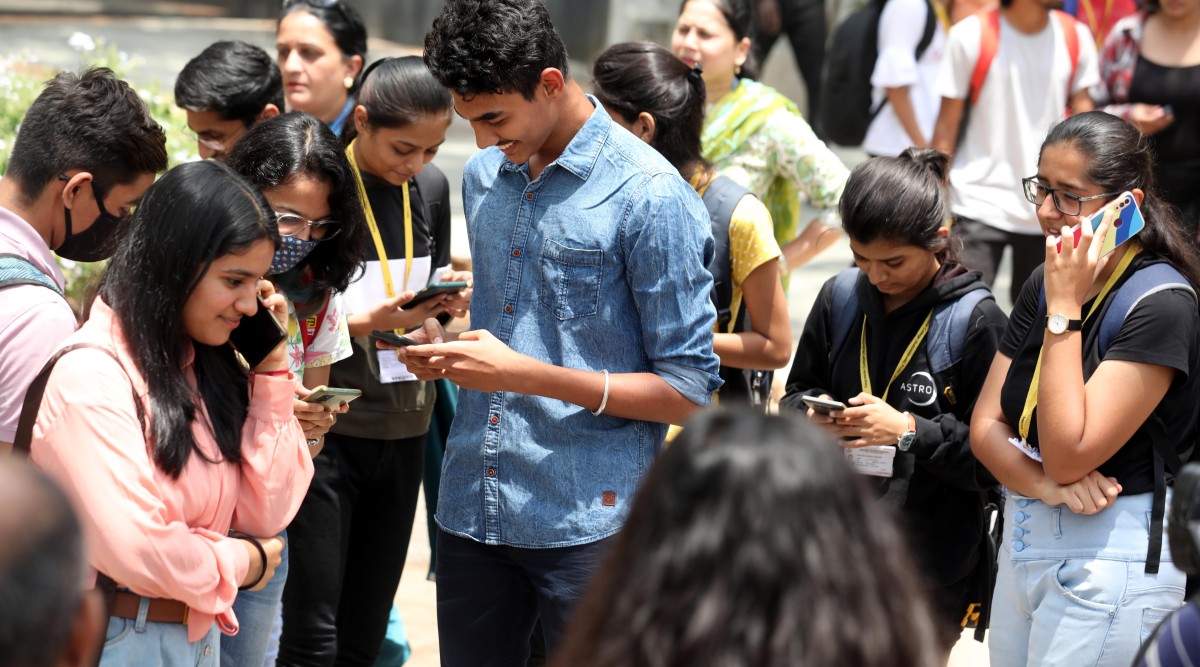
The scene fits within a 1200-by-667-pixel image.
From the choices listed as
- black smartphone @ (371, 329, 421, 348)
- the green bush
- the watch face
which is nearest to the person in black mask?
black smartphone @ (371, 329, 421, 348)

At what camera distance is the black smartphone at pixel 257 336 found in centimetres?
285

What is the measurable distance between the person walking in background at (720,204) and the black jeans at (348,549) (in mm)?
1020

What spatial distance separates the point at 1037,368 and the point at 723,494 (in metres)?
1.89

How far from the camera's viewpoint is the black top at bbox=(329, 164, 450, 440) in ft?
12.6

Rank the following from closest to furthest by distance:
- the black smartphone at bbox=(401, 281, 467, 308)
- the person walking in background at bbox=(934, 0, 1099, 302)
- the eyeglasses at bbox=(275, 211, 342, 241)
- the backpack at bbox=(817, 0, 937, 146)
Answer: the eyeglasses at bbox=(275, 211, 342, 241)
the black smartphone at bbox=(401, 281, 467, 308)
the person walking in background at bbox=(934, 0, 1099, 302)
the backpack at bbox=(817, 0, 937, 146)

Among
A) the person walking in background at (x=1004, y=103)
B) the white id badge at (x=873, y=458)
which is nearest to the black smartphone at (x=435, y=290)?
the white id badge at (x=873, y=458)

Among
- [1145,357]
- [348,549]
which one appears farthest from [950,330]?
[348,549]

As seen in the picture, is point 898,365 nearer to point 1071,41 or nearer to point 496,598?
point 496,598

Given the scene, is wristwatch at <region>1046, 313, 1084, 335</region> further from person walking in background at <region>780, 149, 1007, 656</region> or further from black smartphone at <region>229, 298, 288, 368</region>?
black smartphone at <region>229, 298, 288, 368</region>

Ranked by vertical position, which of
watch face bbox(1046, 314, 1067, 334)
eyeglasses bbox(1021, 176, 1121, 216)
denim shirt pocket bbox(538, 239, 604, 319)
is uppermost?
eyeglasses bbox(1021, 176, 1121, 216)

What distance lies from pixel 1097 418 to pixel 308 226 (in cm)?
194

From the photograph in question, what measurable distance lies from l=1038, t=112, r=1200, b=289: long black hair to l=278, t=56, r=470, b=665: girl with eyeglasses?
5.61 feet

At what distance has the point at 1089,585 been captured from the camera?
2941mm

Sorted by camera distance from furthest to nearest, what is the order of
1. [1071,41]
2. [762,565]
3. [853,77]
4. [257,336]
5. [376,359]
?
1. [853,77]
2. [1071,41]
3. [376,359]
4. [257,336]
5. [762,565]
